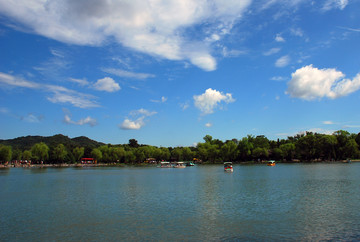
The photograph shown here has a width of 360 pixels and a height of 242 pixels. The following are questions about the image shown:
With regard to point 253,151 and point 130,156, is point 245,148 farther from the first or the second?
point 130,156

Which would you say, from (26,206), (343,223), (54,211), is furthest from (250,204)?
(26,206)

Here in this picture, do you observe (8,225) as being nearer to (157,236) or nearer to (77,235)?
(77,235)

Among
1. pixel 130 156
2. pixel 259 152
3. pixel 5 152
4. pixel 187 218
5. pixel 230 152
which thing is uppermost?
pixel 5 152

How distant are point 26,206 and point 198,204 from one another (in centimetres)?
2035

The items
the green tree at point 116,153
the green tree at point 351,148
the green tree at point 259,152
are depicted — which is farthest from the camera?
the green tree at point 116,153

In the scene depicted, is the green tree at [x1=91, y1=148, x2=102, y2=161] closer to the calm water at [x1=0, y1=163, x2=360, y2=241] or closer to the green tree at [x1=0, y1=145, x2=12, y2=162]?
the green tree at [x1=0, y1=145, x2=12, y2=162]

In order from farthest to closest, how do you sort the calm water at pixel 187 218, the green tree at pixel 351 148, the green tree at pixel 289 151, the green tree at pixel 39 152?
the green tree at pixel 289 151
the green tree at pixel 39 152
the green tree at pixel 351 148
the calm water at pixel 187 218

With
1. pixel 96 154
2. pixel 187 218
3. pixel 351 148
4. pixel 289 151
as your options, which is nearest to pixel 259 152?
pixel 289 151

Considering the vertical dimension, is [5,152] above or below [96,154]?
above

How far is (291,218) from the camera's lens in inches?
979

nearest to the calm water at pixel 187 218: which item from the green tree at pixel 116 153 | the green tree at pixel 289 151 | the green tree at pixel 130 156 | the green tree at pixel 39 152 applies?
the green tree at pixel 39 152

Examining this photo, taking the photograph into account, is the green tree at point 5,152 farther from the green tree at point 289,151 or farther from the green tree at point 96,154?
the green tree at point 289,151

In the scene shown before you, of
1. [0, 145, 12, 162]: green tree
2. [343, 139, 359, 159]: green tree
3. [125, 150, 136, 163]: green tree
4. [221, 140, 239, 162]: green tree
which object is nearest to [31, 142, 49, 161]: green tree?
[0, 145, 12, 162]: green tree

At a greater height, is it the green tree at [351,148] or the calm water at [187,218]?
the green tree at [351,148]
